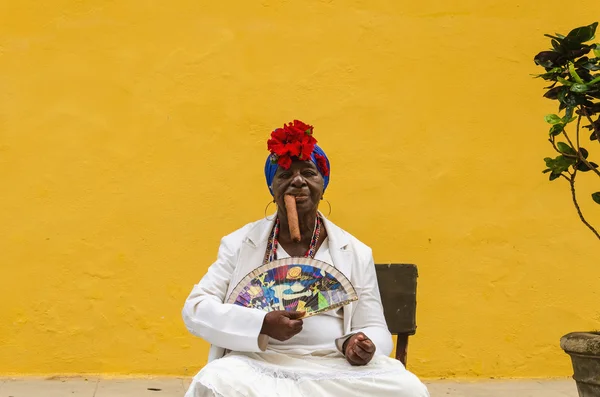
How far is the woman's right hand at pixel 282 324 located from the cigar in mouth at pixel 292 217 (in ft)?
1.19

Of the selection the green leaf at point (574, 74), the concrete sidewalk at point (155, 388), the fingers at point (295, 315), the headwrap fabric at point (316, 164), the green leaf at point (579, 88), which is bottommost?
the concrete sidewalk at point (155, 388)

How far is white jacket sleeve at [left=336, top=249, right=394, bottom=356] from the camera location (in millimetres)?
4750

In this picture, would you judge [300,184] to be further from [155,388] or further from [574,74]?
[155,388]

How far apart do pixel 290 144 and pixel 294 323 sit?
0.79m

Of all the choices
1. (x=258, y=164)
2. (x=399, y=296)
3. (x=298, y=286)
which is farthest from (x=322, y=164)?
(x=258, y=164)

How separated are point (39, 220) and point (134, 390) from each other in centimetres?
116

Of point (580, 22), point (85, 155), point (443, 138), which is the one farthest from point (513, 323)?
point (85, 155)

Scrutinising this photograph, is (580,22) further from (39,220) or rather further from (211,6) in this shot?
(39,220)

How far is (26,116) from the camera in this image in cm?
675

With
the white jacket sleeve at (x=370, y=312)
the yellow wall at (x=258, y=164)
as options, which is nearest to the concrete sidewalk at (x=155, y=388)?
the yellow wall at (x=258, y=164)

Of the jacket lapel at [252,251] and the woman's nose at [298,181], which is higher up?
the woman's nose at [298,181]

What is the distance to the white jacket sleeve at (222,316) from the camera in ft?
14.8

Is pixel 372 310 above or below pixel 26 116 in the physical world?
below

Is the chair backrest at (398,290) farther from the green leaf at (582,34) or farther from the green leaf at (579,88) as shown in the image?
the green leaf at (582,34)
